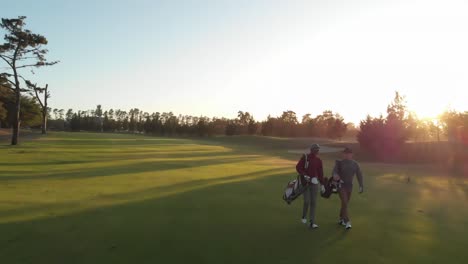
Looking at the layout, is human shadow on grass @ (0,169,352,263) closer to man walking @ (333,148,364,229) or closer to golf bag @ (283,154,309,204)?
man walking @ (333,148,364,229)

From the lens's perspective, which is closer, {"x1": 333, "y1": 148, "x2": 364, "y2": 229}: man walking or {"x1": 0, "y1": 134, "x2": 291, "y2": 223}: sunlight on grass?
{"x1": 333, "y1": 148, "x2": 364, "y2": 229}: man walking

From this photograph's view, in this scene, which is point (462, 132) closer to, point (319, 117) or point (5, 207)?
point (5, 207)

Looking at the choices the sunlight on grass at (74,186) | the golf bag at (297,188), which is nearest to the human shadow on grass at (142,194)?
the sunlight on grass at (74,186)

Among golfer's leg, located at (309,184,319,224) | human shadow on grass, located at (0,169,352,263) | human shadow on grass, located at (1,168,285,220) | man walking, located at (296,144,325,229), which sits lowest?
human shadow on grass, located at (0,169,352,263)

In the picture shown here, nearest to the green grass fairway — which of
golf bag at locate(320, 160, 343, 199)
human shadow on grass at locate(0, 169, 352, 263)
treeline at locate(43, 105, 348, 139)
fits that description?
human shadow on grass at locate(0, 169, 352, 263)

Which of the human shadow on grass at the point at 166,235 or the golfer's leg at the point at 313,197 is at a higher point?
the golfer's leg at the point at 313,197

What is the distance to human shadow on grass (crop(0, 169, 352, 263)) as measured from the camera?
8.24 meters

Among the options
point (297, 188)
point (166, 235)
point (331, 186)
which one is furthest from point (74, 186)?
point (331, 186)

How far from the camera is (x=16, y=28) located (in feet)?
130

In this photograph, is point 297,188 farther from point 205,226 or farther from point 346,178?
point 205,226

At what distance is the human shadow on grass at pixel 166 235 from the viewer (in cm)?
824

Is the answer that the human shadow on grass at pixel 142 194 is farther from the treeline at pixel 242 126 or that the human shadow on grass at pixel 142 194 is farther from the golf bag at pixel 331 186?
the treeline at pixel 242 126

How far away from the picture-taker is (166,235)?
9.80m

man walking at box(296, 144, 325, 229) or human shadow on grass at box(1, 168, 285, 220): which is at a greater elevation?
man walking at box(296, 144, 325, 229)
